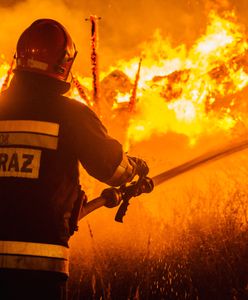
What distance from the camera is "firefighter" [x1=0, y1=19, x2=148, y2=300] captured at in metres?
2.52

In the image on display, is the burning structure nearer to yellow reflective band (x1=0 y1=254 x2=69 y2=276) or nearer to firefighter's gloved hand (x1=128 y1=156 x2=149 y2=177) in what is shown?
firefighter's gloved hand (x1=128 y1=156 x2=149 y2=177)

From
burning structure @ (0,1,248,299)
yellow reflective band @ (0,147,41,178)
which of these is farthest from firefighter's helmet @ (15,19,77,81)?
burning structure @ (0,1,248,299)

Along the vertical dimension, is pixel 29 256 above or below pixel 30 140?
below

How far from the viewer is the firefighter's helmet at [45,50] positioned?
2.94 meters

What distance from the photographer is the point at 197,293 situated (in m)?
5.80

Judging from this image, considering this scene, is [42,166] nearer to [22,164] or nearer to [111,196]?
[22,164]

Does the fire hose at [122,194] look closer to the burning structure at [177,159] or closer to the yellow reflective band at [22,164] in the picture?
the yellow reflective band at [22,164]

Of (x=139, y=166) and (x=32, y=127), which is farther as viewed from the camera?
(x=139, y=166)

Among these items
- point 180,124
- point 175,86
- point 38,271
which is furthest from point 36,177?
point 175,86

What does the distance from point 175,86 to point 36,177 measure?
1281 cm

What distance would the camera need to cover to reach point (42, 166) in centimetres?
266

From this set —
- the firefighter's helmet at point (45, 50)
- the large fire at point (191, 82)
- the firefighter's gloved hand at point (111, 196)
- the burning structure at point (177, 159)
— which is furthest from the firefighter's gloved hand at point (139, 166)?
the large fire at point (191, 82)

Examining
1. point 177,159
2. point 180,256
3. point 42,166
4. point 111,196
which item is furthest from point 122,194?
point 177,159

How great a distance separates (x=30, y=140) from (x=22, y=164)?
0.15m
